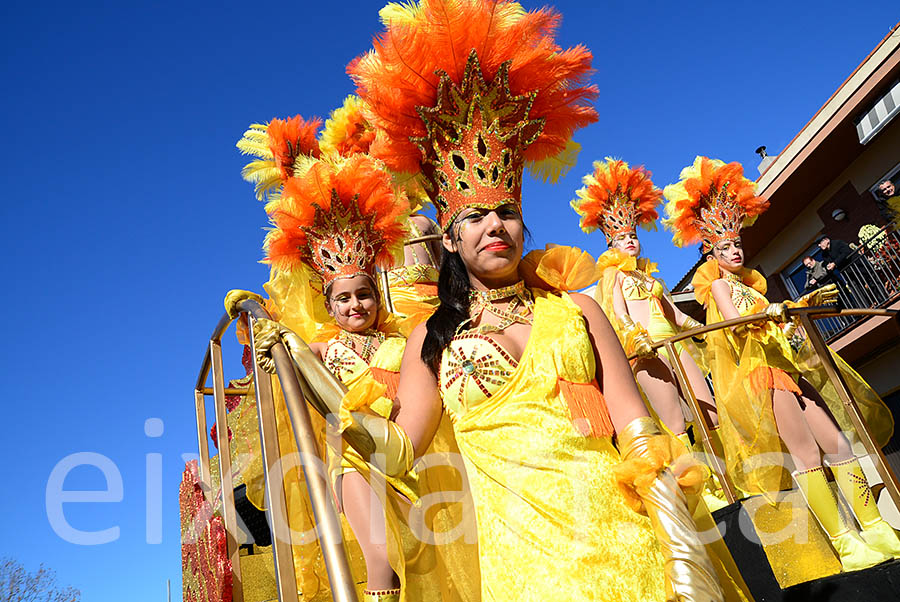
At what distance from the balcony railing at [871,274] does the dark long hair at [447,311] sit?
12.9 m

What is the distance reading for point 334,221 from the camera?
12.2 feet

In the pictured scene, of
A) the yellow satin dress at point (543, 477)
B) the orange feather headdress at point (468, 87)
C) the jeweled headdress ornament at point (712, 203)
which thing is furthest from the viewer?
the jeweled headdress ornament at point (712, 203)

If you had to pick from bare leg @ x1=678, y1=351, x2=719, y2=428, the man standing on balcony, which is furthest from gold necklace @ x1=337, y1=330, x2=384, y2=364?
the man standing on balcony

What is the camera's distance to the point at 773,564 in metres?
3.61

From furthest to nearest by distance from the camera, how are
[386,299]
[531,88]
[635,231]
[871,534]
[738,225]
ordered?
[635,231], [738,225], [386,299], [871,534], [531,88]

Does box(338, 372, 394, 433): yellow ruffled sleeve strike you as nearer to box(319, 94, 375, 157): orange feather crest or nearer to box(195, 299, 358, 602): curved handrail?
box(195, 299, 358, 602): curved handrail

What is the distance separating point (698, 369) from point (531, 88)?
4084mm

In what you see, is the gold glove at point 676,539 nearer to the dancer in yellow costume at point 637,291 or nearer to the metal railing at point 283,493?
the metal railing at point 283,493

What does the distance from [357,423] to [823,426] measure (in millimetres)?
3678

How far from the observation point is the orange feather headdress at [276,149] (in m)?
5.25

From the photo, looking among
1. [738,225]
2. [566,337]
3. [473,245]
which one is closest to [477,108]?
→ [473,245]

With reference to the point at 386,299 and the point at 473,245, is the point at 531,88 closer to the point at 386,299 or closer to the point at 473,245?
the point at 473,245

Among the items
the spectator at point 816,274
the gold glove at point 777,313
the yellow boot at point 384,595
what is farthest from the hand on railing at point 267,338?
the spectator at point 816,274

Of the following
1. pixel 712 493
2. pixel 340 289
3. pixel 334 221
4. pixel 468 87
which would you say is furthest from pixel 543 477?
pixel 712 493
